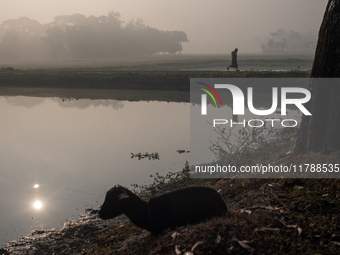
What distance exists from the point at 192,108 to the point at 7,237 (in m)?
15.7

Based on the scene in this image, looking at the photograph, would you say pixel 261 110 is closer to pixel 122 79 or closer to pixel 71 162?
pixel 71 162

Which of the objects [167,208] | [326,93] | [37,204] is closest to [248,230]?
[167,208]

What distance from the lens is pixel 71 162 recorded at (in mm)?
10938

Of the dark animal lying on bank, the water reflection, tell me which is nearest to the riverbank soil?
the dark animal lying on bank

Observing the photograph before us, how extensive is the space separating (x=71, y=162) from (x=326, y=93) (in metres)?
7.97

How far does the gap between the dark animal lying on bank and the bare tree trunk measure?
4113 millimetres

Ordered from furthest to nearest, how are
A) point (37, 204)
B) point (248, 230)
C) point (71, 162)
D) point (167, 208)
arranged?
point (71, 162) < point (37, 204) < point (167, 208) < point (248, 230)

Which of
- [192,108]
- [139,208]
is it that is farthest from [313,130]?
[192,108]

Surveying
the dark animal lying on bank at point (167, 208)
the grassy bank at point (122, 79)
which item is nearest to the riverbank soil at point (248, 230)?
the dark animal lying on bank at point (167, 208)

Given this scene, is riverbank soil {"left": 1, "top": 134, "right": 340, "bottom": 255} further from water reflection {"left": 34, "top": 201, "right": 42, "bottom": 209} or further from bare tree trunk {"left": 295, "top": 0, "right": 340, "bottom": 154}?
water reflection {"left": 34, "top": 201, "right": 42, "bottom": 209}

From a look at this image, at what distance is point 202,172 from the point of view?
9.63 meters

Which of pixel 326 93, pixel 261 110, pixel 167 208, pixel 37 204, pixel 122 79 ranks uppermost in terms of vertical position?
pixel 326 93

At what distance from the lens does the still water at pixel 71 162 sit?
308 inches

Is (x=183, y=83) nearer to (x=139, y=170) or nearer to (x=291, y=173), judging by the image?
(x=139, y=170)
